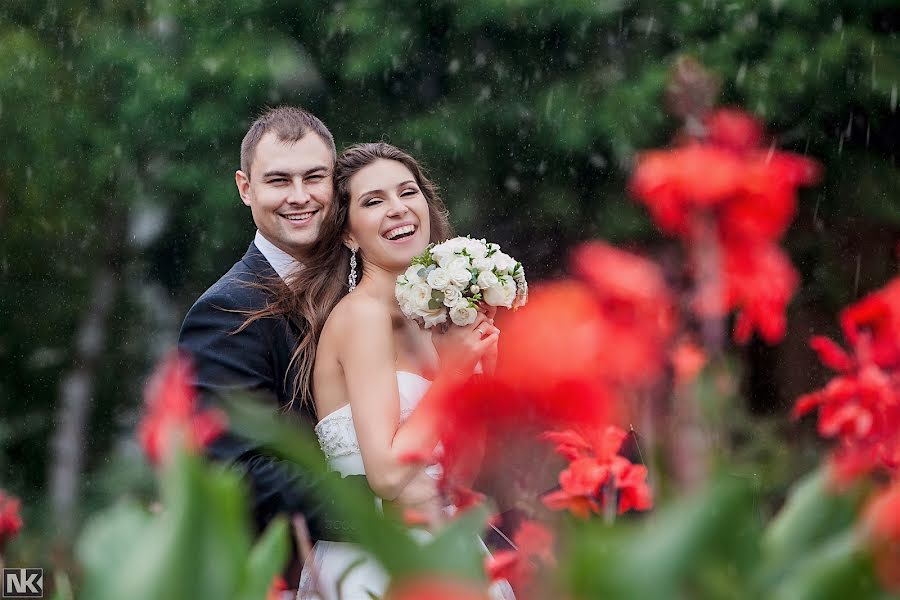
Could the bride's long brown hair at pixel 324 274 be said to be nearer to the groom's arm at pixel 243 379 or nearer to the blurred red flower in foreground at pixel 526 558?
the groom's arm at pixel 243 379

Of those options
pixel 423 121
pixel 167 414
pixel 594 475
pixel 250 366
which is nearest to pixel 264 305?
pixel 250 366

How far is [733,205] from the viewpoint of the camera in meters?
0.84

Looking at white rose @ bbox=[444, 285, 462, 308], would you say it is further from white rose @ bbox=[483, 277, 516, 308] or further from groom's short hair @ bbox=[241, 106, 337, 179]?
groom's short hair @ bbox=[241, 106, 337, 179]

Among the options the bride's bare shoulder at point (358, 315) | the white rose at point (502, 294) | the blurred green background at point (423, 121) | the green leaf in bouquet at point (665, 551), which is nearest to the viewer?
the green leaf in bouquet at point (665, 551)

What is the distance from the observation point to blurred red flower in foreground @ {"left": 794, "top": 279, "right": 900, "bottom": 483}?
1006 millimetres

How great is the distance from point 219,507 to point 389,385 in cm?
239

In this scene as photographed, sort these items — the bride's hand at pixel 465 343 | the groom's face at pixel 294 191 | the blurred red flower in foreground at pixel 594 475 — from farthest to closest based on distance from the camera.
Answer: the groom's face at pixel 294 191, the bride's hand at pixel 465 343, the blurred red flower in foreground at pixel 594 475

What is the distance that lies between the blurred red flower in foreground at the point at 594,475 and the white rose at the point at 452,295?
1.18 m

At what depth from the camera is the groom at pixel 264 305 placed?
298cm

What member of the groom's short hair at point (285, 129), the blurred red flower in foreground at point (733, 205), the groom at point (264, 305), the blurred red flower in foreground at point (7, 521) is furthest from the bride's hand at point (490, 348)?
the blurred red flower in foreground at point (733, 205)

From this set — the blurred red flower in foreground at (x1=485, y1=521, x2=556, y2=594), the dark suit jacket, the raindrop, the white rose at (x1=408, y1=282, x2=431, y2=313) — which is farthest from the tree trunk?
the blurred red flower in foreground at (x1=485, y1=521, x2=556, y2=594)

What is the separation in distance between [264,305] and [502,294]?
0.75 meters

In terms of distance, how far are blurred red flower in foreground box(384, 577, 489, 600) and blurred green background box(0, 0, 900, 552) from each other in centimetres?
626

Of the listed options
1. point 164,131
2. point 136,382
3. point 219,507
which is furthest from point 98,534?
point 136,382
